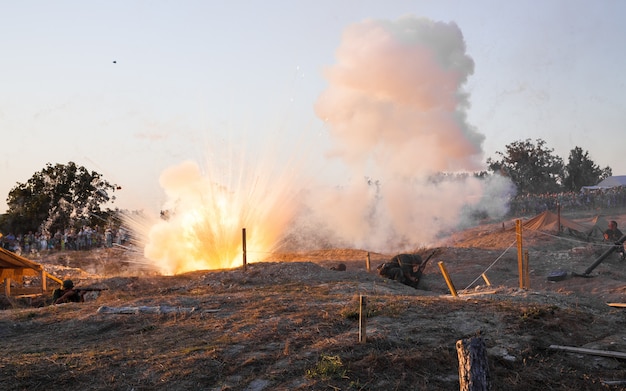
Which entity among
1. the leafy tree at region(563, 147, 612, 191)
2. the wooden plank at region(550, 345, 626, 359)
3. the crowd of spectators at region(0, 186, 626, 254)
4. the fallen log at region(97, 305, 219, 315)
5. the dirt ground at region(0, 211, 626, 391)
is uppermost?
the leafy tree at region(563, 147, 612, 191)

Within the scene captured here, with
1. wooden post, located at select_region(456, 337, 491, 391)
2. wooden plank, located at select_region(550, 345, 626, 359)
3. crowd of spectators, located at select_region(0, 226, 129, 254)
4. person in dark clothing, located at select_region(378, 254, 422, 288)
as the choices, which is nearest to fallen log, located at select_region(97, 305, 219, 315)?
wooden plank, located at select_region(550, 345, 626, 359)

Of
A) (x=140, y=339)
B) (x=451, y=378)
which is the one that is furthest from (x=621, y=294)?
(x=140, y=339)

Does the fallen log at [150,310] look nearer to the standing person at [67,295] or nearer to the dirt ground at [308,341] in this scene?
the dirt ground at [308,341]

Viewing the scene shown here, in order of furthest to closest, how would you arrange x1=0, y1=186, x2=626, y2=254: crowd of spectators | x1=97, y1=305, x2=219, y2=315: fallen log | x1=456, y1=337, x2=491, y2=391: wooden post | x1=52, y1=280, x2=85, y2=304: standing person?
x1=0, y1=186, x2=626, y2=254: crowd of spectators → x1=52, y1=280, x2=85, y2=304: standing person → x1=97, y1=305, x2=219, y2=315: fallen log → x1=456, y1=337, x2=491, y2=391: wooden post

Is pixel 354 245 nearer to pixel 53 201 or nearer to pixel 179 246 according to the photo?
pixel 179 246

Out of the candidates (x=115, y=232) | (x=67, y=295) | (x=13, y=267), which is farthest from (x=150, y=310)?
(x=115, y=232)

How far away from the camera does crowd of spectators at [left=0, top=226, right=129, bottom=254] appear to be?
36781mm

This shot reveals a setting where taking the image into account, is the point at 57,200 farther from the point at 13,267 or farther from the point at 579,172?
the point at 579,172

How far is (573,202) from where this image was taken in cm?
4481

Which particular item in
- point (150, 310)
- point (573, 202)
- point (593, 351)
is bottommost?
point (593, 351)

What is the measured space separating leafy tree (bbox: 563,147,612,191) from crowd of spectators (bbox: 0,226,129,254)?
1908 inches

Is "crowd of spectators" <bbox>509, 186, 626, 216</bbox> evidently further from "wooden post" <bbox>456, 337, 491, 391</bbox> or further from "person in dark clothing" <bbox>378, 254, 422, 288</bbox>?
"wooden post" <bbox>456, 337, 491, 391</bbox>

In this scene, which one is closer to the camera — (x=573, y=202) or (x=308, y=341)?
(x=308, y=341)

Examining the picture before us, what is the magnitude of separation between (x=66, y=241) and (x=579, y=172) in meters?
54.8
